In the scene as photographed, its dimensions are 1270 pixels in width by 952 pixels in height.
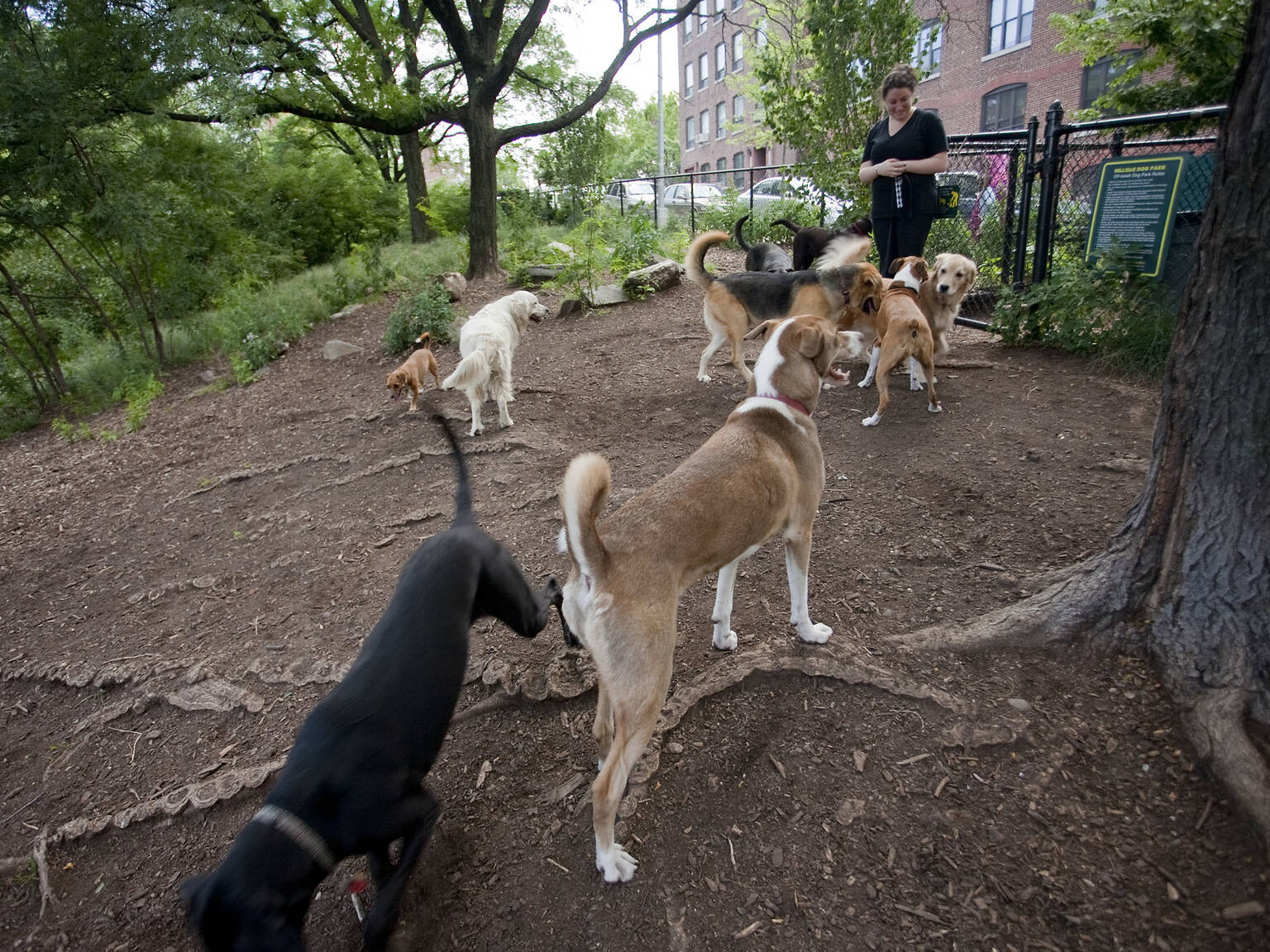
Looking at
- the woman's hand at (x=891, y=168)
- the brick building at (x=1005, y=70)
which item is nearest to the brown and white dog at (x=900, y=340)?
the woman's hand at (x=891, y=168)

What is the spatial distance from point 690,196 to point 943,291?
47.6 ft

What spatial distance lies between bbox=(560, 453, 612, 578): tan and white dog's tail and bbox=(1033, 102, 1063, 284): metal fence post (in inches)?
244

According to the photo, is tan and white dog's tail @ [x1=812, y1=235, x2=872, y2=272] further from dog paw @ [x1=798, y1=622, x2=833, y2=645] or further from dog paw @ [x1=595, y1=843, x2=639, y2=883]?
dog paw @ [x1=595, y1=843, x2=639, y2=883]

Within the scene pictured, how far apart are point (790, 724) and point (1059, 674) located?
1.01 m

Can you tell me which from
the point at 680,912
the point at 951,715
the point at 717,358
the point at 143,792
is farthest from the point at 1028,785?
the point at 717,358

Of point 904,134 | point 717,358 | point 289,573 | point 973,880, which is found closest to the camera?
point 973,880

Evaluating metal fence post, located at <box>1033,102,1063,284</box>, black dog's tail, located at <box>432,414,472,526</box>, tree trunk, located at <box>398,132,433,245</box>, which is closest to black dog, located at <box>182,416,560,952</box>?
black dog's tail, located at <box>432,414,472,526</box>

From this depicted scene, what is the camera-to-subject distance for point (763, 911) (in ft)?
6.19

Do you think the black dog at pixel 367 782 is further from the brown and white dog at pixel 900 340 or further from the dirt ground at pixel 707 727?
the brown and white dog at pixel 900 340

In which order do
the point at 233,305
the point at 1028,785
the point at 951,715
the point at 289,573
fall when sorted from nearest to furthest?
the point at 1028,785
the point at 951,715
the point at 289,573
the point at 233,305

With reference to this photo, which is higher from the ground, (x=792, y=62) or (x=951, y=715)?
(x=792, y=62)

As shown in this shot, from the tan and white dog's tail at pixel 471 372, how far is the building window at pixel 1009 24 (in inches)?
1047

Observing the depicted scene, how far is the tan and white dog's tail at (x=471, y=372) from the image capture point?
5.89 metres

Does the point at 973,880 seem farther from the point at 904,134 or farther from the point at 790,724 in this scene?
the point at 904,134
